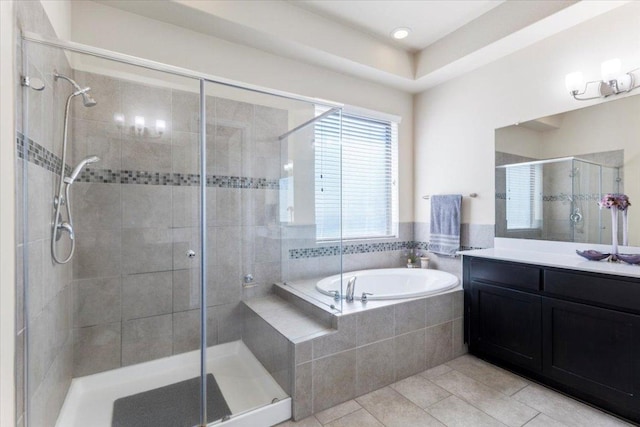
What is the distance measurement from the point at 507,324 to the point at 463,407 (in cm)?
74

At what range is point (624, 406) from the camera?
174 centimetres

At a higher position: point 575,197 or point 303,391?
point 575,197

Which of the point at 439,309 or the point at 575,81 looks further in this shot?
the point at 439,309

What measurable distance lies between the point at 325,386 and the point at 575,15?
3060 millimetres

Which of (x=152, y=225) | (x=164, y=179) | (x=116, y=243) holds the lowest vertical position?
(x=116, y=243)

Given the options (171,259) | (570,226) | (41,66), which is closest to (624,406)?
(570,226)

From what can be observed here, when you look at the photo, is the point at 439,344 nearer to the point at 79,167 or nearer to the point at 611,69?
the point at 611,69

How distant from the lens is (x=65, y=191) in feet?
5.82

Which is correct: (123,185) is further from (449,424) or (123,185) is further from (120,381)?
(449,424)

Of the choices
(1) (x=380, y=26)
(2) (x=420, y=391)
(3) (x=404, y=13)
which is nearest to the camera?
(2) (x=420, y=391)

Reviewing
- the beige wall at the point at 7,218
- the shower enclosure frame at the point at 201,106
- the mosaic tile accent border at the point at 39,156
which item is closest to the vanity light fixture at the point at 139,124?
the shower enclosure frame at the point at 201,106

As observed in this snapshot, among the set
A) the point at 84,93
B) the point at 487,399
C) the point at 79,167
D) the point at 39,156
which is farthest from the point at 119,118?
the point at 487,399

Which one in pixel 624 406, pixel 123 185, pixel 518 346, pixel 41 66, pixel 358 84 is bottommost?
pixel 624 406

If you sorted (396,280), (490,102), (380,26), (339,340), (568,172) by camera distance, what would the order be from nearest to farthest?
(339,340)
(568,172)
(380,26)
(490,102)
(396,280)
